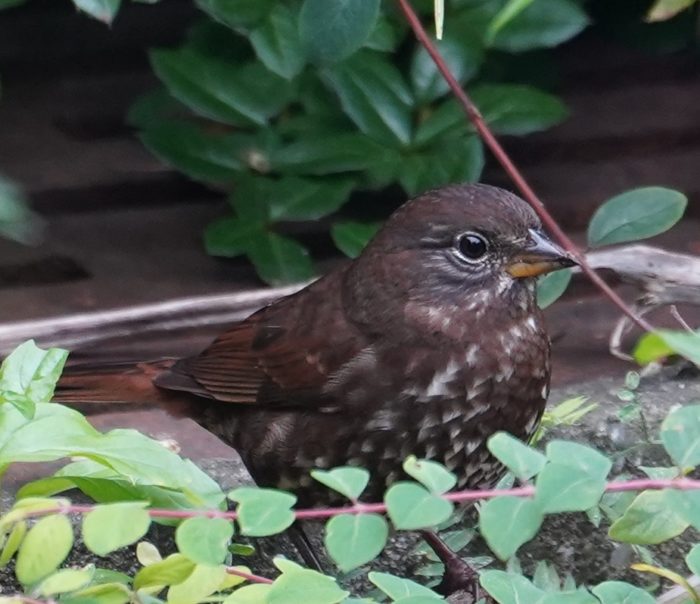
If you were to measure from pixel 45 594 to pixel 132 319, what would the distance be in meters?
1.50

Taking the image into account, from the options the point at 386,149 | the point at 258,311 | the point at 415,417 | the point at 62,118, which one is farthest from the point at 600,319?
the point at 62,118

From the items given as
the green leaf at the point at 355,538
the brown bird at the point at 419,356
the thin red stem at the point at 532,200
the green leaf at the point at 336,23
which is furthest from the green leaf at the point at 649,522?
the green leaf at the point at 336,23

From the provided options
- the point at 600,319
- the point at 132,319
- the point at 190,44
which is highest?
the point at 190,44

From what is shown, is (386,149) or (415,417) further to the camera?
(386,149)

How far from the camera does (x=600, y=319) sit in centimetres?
371

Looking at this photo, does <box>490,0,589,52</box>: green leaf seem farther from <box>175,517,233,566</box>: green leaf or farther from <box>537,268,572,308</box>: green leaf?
<box>175,517,233,566</box>: green leaf

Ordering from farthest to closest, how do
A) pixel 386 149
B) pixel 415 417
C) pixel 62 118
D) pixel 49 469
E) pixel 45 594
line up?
pixel 62 118
pixel 386 149
pixel 49 469
pixel 415 417
pixel 45 594

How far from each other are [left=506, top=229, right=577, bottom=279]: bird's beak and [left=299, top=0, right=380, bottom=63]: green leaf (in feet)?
1.66

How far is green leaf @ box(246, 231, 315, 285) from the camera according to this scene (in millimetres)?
3605

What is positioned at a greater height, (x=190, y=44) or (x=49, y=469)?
(x=190, y=44)

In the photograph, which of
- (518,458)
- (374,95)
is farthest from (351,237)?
(518,458)

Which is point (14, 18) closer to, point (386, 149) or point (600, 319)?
point (386, 149)

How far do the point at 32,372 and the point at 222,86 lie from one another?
163 centimetres

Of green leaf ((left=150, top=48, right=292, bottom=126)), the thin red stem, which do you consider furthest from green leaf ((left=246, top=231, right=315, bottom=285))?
the thin red stem
